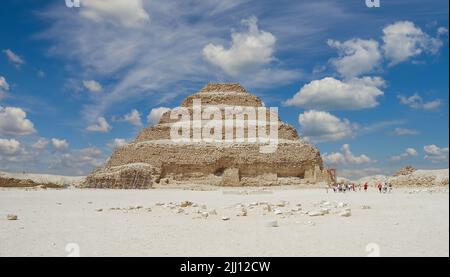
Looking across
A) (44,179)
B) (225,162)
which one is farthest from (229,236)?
(44,179)

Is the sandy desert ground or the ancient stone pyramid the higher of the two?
the ancient stone pyramid

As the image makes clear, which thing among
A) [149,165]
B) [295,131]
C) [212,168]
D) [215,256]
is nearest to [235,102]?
[295,131]

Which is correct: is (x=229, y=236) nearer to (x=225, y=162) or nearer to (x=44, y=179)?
(x=225, y=162)

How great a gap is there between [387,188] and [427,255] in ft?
76.8

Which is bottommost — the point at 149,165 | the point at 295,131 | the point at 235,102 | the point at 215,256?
the point at 215,256

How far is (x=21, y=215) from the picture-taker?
12.9 meters

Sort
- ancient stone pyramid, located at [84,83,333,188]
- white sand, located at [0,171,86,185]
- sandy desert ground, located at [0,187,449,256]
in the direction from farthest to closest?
white sand, located at [0,171,86,185] < ancient stone pyramid, located at [84,83,333,188] < sandy desert ground, located at [0,187,449,256]

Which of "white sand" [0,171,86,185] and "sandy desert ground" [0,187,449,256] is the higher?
"white sand" [0,171,86,185]

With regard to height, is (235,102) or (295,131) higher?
(235,102)

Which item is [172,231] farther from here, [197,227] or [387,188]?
[387,188]

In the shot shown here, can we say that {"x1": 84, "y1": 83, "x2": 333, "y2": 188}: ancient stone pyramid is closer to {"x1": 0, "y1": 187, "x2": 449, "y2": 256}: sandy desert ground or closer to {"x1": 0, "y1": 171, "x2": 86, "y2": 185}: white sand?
{"x1": 0, "y1": 171, "x2": 86, "y2": 185}: white sand

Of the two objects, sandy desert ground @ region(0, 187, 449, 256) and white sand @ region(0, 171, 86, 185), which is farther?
white sand @ region(0, 171, 86, 185)

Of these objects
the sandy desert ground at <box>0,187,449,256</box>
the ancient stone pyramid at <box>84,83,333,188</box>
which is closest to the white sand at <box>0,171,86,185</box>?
the ancient stone pyramid at <box>84,83,333,188</box>

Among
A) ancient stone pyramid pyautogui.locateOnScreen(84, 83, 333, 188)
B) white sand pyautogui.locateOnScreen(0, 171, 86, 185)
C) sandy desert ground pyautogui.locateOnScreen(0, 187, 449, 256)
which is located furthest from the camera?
white sand pyautogui.locateOnScreen(0, 171, 86, 185)
